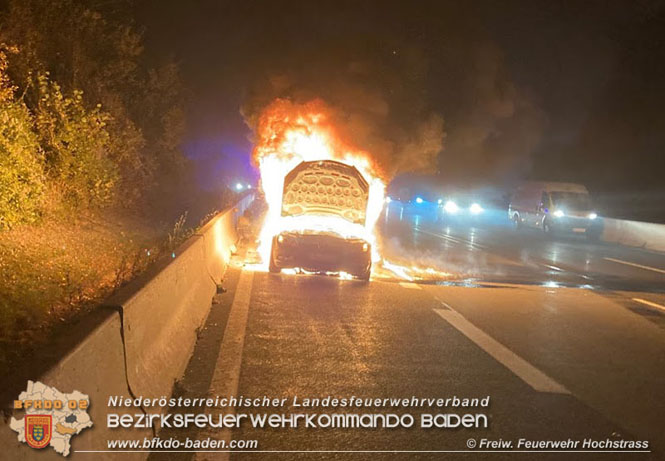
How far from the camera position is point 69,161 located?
14609 millimetres

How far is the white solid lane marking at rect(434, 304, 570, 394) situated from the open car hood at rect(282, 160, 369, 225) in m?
3.86

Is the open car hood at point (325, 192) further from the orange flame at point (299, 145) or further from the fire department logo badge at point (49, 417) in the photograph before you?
the fire department logo badge at point (49, 417)

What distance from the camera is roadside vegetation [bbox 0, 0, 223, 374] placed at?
26.5 ft

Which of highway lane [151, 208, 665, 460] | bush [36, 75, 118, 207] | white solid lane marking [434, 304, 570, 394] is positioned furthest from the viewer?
bush [36, 75, 118, 207]

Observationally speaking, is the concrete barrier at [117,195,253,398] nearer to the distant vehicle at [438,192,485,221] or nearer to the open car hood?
the open car hood

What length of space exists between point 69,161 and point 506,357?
1116cm

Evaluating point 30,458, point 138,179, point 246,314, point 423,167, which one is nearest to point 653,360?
point 246,314

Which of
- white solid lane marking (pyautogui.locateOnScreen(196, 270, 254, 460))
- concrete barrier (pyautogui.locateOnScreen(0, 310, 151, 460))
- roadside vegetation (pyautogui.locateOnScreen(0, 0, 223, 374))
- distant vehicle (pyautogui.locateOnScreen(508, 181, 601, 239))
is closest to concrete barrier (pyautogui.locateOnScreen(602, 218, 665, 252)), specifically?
distant vehicle (pyautogui.locateOnScreen(508, 181, 601, 239))

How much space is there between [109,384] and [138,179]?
21153mm

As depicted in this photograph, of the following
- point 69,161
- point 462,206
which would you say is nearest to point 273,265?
point 69,161

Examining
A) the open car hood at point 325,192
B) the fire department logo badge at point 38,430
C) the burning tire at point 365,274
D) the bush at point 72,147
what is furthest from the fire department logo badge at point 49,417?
the bush at point 72,147

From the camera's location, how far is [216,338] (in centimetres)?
750

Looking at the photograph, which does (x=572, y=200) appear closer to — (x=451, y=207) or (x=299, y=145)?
(x=451, y=207)

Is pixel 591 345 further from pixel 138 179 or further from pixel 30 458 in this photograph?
pixel 138 179
